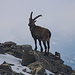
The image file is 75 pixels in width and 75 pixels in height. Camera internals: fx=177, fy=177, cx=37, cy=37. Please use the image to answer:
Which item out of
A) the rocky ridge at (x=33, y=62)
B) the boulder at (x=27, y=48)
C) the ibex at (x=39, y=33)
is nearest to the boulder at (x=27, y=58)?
the rocky ridge at (x=33, y=62)

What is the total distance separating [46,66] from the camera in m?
A: 18.4

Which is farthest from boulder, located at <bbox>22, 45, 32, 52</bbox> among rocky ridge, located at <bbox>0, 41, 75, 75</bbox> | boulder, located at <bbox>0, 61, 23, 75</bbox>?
boulder, located at <bbox>0, 61, 23, 75</bbox>

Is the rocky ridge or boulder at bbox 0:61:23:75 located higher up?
the rocky ridge

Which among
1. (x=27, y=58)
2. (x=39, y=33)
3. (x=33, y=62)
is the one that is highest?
(x=39, y=33)

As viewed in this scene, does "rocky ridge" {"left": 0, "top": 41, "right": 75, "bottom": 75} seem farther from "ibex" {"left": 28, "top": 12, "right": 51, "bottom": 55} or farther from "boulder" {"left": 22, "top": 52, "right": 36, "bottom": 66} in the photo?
"ibex" {"left": 28, "top": 12, "right": 51, "bottom": 55}

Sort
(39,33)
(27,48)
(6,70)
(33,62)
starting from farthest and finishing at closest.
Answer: (27,48) → (39,33) → (33,62) → (6,70)

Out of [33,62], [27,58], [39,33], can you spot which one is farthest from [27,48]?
[27,58]

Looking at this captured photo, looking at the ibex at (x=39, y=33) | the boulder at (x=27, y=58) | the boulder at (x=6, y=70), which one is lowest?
the boulder at (x=6, y=70)

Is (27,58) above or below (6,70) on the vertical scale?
above

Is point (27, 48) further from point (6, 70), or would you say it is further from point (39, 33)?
point (6, 70)

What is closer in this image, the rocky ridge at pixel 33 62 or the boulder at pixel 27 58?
the rocky ridge at pixel 33 62

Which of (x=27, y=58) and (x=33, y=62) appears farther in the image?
(x=33, y=62)

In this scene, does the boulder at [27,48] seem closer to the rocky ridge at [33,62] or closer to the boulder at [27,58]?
the rocky ridge at [33,62]

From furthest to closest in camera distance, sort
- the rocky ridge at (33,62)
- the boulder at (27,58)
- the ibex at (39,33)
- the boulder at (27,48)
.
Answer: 1. the boulder at (27,48)
2. the ibex at (39,33)
3. the boulder at (27,58)
4. the rocky ridge at (33,62)
